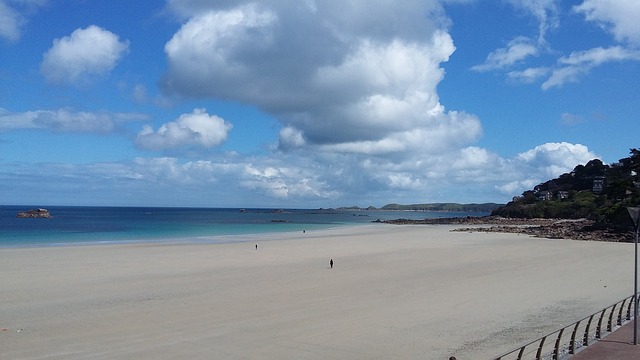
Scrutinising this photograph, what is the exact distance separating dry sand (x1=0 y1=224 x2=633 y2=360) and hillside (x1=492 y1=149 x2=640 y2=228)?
34201mm

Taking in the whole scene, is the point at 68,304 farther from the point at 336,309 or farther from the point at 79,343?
the point at 336,309

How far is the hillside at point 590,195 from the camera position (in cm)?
6662

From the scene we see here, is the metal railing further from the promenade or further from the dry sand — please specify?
the dry sand

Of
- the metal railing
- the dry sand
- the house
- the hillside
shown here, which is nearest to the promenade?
the metal railing

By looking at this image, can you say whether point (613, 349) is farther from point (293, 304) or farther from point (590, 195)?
point (590, 195)

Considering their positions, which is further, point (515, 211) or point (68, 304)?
point (515, 211)

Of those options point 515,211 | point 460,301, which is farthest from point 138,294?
point 515,211

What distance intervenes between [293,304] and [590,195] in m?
128

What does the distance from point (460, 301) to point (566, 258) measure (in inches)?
843

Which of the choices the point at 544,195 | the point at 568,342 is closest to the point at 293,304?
the point at 568,342

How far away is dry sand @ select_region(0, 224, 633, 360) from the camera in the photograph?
568 inches

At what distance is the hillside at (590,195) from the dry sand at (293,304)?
34201 mm

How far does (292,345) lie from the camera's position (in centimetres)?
1448

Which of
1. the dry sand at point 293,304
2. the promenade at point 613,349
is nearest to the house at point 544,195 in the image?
the dry sand at point 293,304
